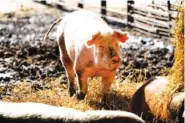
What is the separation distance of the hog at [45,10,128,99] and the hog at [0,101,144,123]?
1.39 metres

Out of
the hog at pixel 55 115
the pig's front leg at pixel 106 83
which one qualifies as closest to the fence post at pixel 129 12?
the pig's front leg at pixel 106 83

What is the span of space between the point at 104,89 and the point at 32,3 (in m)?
10.5

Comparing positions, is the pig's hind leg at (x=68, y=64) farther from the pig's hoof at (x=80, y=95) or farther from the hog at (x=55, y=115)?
the hog at (x=55, y=115)

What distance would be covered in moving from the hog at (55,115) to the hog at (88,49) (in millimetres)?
1386

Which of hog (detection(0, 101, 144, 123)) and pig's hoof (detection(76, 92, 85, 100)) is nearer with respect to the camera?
hog (detection(0, 101, 144, 123))

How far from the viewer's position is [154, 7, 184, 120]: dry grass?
504 centimetres

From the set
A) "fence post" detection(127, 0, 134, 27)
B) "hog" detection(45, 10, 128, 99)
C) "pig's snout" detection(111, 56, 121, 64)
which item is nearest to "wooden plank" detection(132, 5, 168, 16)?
"fence post" detection(127, 0, 134, 27)

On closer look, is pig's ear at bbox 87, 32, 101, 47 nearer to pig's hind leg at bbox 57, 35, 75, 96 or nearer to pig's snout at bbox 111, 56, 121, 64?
pig's snout at bbox 111, 56, 121, 64

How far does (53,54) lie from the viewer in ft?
29.3

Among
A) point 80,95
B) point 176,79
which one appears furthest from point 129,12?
point 176,79

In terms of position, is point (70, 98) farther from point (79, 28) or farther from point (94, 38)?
point (94, 38)

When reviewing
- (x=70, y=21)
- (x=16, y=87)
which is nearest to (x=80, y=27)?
(x=70, y=21)

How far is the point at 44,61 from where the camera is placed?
8469 millimetres

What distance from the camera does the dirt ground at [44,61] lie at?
7.06 meters
